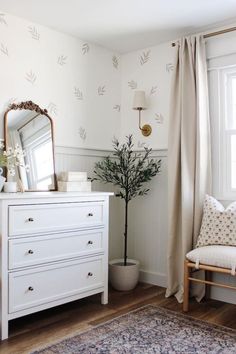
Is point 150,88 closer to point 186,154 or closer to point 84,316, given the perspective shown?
point 186,154

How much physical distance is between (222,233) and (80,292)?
1.22 m

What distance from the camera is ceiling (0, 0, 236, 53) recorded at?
2.85m

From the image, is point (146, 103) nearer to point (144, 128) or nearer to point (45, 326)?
point (144, 128)

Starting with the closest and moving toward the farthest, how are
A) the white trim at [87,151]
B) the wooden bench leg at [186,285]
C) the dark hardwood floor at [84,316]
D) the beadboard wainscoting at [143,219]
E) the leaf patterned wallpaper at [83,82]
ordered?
the dark hardwood floor at [84,316] → the wooden bench leg at [186,285] → the leaf patterned wallpaper at [83,82] → the white trim at [87,151] → the beadboard wainscoting at [143,219]

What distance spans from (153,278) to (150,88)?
191cm

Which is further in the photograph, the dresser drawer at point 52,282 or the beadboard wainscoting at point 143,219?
the beadboard wainscoting at point 143,219

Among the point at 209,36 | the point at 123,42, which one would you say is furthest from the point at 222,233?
the point at 123,42

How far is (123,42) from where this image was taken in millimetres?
3686

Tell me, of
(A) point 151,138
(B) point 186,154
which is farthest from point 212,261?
(A) point 151,138

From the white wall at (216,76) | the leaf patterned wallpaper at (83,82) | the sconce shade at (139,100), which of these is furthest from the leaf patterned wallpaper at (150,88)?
the white wall at (216,76)

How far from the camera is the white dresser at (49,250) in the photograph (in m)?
2.47

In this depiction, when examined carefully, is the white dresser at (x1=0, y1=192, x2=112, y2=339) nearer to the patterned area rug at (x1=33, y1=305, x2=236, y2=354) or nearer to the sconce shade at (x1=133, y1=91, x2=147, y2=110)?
the patterned area rug at (x1=33, y1=305, x2=236, y2=354)

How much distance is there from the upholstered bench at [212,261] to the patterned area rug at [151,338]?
310 millimetres

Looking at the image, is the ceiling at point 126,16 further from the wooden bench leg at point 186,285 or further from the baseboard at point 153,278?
the baseboard at point 153,278
